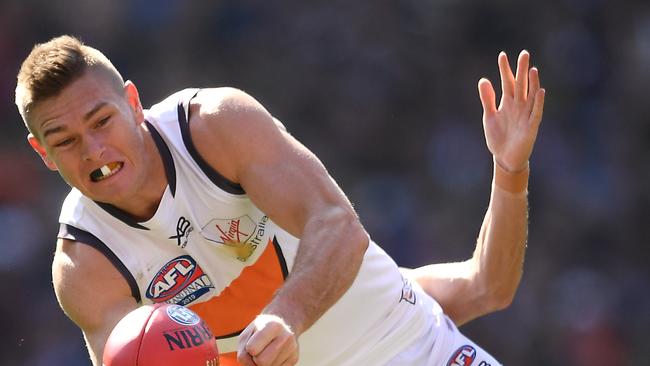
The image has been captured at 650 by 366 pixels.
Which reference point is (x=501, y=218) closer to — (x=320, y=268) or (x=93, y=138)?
(x=320, y=268)

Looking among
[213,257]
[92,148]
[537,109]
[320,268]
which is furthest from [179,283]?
[537,109]

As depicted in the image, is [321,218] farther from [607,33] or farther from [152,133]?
[607,33]

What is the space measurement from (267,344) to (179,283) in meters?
1.11

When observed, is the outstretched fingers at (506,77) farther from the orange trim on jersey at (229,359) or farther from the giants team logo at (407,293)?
the orange trim on jersey at (229,359)

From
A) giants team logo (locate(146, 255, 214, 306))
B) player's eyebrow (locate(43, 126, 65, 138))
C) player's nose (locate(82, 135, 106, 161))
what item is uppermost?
player's eyebrow (locate(43, 126, 65, 138))

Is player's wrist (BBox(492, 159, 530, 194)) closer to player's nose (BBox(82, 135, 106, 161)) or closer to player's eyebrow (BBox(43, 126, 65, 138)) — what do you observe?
player's nose (BBox(82, 135, 106, 161))

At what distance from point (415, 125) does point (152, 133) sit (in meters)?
6.13

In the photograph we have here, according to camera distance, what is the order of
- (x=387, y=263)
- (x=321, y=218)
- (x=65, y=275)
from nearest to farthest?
(x=321, y=218), (x=65, y=275), (x=387, y=263)

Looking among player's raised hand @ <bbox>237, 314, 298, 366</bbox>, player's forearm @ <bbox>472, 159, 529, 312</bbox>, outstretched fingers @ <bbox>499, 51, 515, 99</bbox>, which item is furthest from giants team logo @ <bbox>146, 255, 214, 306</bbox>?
outstretched fingers @ <bbox>499, 51, 515, 99</bbox>

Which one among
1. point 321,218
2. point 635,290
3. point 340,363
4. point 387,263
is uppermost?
point 321,218

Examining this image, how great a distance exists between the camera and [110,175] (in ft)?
12.6

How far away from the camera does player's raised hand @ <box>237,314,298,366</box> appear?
3.04 m

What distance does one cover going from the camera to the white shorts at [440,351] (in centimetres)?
441

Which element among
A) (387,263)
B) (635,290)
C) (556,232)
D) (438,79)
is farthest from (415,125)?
(387,263)
